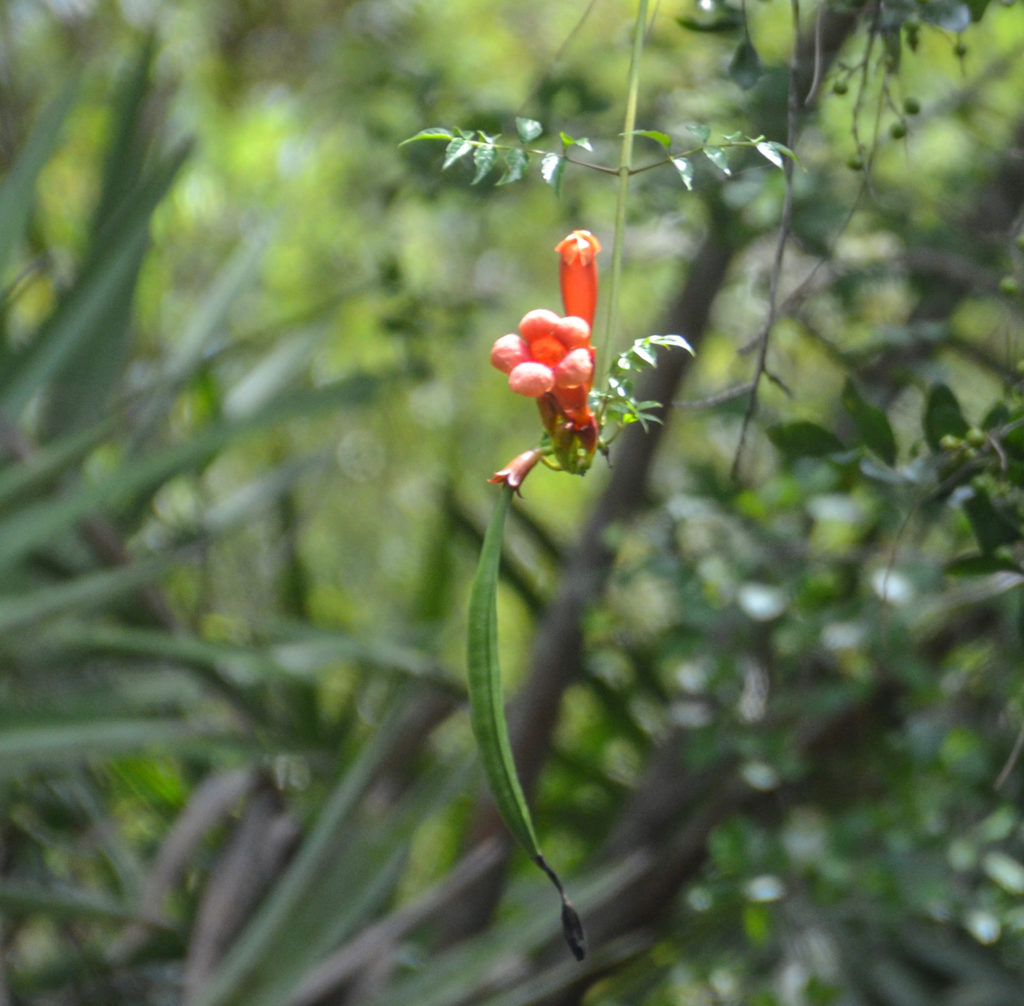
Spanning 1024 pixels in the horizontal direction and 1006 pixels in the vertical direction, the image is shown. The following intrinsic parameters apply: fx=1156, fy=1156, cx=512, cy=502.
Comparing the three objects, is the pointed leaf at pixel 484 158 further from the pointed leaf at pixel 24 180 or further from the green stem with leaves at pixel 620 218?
the pointed leaf at pixel 24 180

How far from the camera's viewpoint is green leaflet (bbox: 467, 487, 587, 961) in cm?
35

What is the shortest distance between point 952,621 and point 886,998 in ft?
1.20

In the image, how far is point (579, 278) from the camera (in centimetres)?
41

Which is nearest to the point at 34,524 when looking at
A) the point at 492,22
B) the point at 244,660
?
the point at 244,660

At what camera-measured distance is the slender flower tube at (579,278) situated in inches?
16.1

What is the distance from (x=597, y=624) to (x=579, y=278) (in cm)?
70

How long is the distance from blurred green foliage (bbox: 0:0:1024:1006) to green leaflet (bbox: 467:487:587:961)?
286 millimetres

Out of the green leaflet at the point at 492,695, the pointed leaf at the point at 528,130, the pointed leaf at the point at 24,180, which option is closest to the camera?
the green leaflet at the point at 492,695

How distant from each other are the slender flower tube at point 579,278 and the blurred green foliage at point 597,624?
0.19 meters

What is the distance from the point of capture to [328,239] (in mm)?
2238

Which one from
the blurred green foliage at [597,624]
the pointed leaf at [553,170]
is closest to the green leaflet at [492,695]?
the pointed leaf at [553,170]

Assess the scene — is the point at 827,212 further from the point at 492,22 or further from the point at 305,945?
the point at 492,22

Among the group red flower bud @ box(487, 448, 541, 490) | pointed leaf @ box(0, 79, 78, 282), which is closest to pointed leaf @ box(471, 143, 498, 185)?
red flower bud @ box(487, 448, 541, 490)

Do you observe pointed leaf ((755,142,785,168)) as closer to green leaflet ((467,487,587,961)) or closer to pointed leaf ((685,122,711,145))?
pointed leaf ((685,122,711,145))
